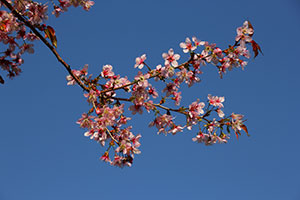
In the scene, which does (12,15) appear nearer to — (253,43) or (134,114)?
(134,114)

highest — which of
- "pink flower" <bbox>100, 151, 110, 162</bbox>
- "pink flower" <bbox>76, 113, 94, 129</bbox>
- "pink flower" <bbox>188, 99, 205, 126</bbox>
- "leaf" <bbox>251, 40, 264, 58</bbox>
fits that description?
"leaf" <bbox>251, 40, 264, 58</bbox>

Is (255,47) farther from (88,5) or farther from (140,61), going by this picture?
(88,5)

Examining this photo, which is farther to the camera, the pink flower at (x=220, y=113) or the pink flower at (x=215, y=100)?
the pink flower at (x=215, y=100)

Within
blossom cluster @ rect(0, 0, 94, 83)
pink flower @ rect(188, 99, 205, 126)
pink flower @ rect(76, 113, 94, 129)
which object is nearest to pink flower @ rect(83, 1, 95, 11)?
blossom cluster @ rect(0, 0, 94, 83)

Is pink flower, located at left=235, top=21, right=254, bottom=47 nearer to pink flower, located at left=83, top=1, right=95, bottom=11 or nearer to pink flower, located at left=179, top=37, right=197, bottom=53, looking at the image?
pink flower, located at left=179, top=37, right=197, bottom=53

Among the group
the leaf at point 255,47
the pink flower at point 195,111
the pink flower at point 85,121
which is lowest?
the pink flower at point 85,121

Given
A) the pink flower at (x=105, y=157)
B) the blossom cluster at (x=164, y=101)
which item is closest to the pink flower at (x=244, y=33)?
the blossom cluster at (x=164, y=101)

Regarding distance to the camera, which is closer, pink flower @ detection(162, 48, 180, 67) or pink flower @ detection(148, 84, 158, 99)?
pink flower @ detection(162, 48, 180, 67)

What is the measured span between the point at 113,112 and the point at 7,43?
1.40 meters

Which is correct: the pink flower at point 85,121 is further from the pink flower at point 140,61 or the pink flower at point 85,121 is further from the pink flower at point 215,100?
the pink flower at point 215,100

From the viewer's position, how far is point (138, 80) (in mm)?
3043

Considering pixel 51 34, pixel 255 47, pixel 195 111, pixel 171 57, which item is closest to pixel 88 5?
pixel 51 34

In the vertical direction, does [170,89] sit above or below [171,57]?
below

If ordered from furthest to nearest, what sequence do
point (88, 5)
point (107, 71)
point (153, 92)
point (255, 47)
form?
point (88, 5) → point (107, 71) → point (153, 92) → point (255, 47)
